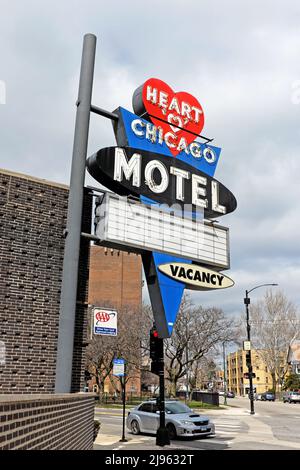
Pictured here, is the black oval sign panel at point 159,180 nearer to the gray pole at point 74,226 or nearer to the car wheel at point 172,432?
the gray pole at point 74,226

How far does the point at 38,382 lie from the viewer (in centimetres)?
1089

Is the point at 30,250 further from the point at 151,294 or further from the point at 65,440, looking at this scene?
the point at 65,440

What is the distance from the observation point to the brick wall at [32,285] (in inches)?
425

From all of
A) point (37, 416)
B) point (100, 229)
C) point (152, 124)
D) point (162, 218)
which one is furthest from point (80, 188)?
point (37, 416)

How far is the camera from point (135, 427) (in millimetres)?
19953

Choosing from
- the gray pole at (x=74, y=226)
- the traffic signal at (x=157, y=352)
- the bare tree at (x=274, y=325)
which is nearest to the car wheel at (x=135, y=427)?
the traffic signal at (x=157, y=352)

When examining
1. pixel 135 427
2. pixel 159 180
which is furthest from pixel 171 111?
pixel 135 427

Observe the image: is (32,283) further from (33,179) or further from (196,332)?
(196,332)

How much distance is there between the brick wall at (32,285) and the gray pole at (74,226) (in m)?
0.79

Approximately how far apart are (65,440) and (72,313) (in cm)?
346

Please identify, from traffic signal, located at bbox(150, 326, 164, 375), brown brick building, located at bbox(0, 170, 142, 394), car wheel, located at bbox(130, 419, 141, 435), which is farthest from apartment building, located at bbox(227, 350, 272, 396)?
brown brick building, located at bbox(0, 170, 142, 394)

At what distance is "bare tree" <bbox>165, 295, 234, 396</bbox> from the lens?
43719 mm

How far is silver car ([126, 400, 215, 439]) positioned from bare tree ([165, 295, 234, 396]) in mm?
23339

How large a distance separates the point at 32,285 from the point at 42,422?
5686 millimetres
